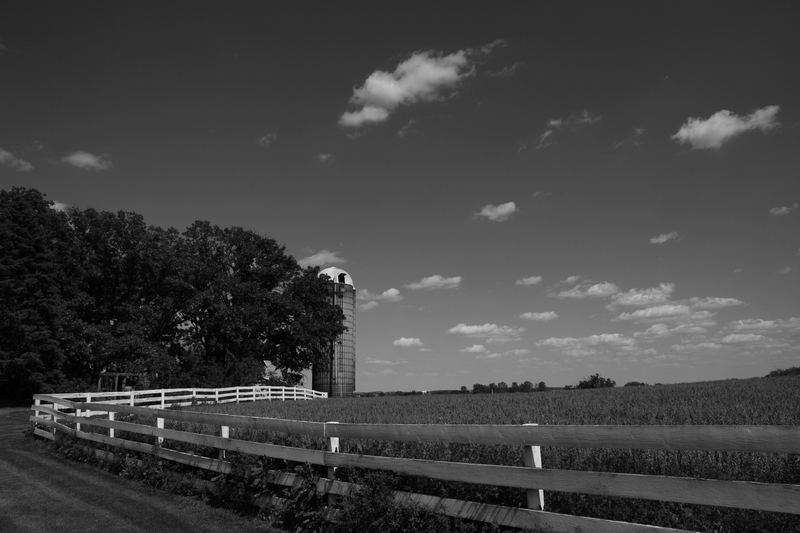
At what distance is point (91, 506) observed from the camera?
28.4ft

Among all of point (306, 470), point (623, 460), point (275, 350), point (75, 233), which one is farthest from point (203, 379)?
point (623, 460)

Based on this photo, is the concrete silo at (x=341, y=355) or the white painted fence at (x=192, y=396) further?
the concrete silo at (x=341, y=355)

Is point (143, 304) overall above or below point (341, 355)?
above

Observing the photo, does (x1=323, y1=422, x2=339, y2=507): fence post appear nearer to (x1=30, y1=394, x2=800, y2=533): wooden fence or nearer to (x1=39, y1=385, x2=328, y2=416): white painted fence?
(x1=30, y1=394, x2=800, y2=533): wooden fence

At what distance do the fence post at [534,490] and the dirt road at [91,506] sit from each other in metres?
3.76

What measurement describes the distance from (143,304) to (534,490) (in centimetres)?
4079

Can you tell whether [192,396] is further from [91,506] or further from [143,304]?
[91,506]

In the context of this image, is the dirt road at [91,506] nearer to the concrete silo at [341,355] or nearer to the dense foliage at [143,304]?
the dense foliage at [143,304]

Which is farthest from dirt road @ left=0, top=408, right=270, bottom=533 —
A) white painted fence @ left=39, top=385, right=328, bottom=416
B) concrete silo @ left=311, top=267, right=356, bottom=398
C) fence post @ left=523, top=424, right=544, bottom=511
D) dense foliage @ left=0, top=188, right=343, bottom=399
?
concrete silo @ left=311, top=267, right=356, bottom=398

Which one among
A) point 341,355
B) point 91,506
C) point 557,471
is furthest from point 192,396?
point 557,471

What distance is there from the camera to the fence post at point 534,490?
4.98 m

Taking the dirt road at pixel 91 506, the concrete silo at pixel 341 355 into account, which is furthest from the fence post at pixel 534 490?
the concrete silo at pixel 341 355

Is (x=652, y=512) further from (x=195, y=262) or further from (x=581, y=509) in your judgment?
(x=195, y=262)

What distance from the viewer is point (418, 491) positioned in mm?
6113
